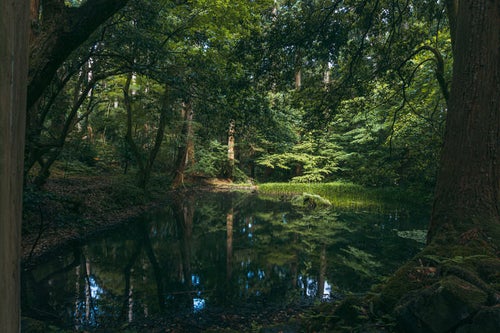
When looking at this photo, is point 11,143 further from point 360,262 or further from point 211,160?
point 211,160

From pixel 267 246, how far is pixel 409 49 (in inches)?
244

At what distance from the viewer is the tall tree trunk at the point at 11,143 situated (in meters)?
0.91

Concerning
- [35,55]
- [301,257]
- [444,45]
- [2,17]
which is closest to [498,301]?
[2,17]

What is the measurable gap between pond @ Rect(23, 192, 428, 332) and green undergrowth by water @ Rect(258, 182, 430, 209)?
17.9 feet

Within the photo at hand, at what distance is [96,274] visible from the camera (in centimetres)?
618

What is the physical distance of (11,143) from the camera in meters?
0.94

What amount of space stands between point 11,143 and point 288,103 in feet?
25.8

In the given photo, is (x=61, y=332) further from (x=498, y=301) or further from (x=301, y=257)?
(x=301, y=257)

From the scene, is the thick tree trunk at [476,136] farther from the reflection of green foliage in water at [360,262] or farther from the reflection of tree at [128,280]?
the reflection of tree at [128,280]

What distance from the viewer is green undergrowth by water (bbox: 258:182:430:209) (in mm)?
17281

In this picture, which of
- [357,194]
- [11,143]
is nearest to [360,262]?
[11,143]

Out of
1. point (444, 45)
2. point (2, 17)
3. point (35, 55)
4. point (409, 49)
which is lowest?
point (2, 17)

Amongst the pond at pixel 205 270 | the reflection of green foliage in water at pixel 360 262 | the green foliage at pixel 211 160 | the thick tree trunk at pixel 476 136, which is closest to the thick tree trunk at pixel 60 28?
the pond at pixel 205 270

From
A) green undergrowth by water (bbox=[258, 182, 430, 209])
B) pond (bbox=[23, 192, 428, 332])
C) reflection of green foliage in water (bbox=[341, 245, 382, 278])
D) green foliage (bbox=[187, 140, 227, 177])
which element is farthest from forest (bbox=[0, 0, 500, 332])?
green foliage (bbox=[187, 140, 227, 177])
